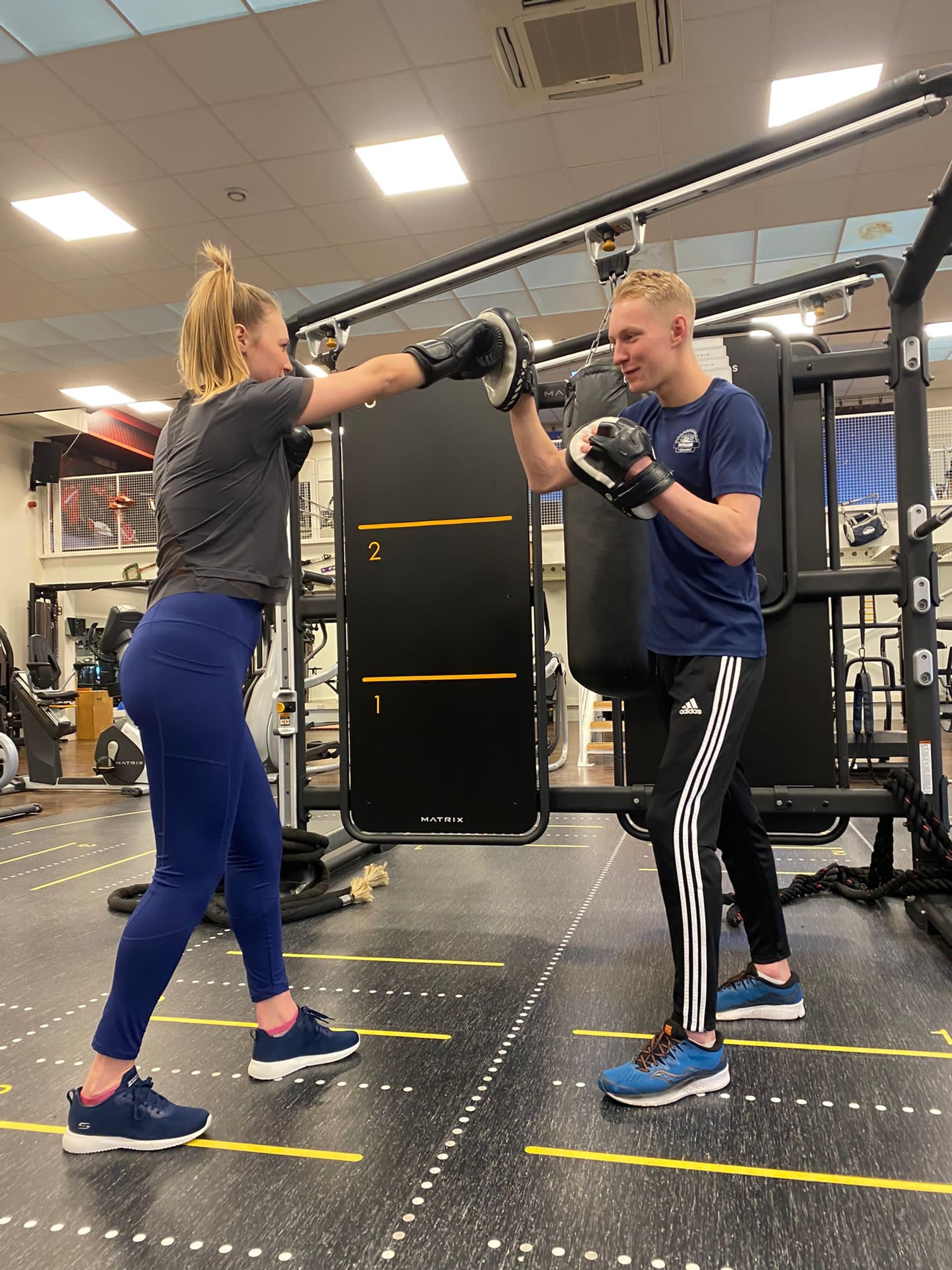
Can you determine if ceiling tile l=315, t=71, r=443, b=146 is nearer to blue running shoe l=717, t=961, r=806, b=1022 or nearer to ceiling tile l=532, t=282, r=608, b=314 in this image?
ceiling tile l=532, t=282, r=608, b=314

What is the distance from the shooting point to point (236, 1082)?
1.63 m

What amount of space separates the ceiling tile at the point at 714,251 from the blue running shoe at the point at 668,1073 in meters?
6.16

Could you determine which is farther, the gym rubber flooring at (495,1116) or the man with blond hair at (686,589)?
the man with blond hair at (686,589)

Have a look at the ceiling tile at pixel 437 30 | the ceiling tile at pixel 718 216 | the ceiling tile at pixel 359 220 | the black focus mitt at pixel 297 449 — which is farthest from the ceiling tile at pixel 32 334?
the black focus mitt at pixel 297 449

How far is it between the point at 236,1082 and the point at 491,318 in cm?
155

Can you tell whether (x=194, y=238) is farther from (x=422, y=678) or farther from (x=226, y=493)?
(x=226, y=493)

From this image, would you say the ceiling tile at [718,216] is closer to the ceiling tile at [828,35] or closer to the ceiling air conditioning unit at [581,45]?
the ceiling tile at [828,35]

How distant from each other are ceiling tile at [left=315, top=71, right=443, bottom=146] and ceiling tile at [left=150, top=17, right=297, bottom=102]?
0.92 ft

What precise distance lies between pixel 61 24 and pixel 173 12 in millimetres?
566

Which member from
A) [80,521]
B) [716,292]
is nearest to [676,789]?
[716,292]

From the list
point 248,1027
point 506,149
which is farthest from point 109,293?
point 248,1027

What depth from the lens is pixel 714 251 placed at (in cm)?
670

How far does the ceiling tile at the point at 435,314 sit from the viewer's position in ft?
24.5

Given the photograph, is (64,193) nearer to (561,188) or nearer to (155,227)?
(155,227)
